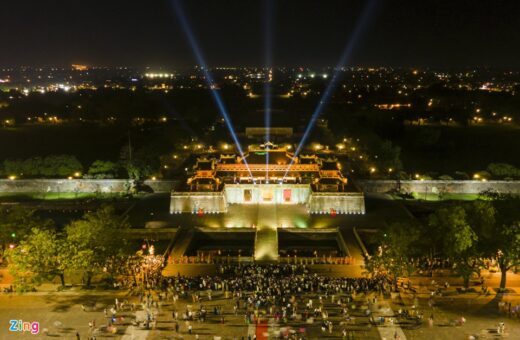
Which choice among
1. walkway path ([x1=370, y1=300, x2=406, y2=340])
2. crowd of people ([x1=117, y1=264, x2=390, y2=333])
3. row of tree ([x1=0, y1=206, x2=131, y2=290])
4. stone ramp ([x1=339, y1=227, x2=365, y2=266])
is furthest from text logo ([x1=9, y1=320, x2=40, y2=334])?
stone ramp ([x1=339, y1=227, x2=365, y2=266])

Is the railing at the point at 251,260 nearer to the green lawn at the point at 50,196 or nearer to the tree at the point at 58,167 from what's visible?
the green lawn at the point at 50,196

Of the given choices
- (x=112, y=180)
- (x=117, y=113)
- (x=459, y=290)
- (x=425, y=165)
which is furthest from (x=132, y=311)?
(x=117, y=113)

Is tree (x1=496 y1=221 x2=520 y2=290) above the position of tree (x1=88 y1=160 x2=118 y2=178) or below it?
below

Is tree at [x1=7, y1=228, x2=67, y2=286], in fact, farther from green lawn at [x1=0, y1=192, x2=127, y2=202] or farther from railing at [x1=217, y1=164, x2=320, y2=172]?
railing at [x1=217, y1=164, x2=320, y2=172]

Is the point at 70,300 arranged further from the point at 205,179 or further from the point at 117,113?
the point at 117,113

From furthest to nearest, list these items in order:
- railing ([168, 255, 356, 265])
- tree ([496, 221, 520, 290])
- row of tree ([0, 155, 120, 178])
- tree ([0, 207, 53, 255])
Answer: row of tree ([0, 155, 120, 178]) < railing ([168, 255, 356, 265]) < tree ([0, 207, 53, 255]) < tree ([496, 221, 520, 290])

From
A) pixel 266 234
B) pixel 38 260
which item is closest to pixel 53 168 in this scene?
pixel 266 234
